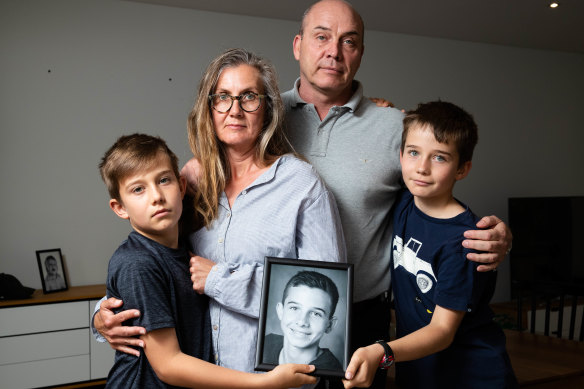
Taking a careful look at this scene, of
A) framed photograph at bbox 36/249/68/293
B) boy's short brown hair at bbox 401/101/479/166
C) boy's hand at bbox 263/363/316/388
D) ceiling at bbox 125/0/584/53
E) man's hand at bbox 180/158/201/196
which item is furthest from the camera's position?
ceiling at bbox 125/0/584/53

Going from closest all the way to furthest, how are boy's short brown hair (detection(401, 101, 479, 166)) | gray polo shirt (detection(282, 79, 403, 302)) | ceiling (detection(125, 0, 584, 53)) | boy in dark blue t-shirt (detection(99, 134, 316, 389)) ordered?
boy in dark blue t-shirt (detection(99, 134, 316, 389)) → boy's short brown hair (detection(401, 101, 479, 166)) → gray polo shirt (detection(282, 79, 403, 302)) → ceiling (detection(125, 0, 584, 53))

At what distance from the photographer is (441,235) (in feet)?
5.02

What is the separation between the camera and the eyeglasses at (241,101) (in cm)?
155

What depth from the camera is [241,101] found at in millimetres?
1550

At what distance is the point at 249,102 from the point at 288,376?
2.57ft

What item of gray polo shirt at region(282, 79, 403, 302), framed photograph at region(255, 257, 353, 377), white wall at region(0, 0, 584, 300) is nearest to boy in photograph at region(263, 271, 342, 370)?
framed photograph at region(255, 257, 353, 377)

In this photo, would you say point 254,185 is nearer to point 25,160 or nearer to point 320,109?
point 320,109

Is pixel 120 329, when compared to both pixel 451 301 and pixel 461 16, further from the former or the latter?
pixel 461 16

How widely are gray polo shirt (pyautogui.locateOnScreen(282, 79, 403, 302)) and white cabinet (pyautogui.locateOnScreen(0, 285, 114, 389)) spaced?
2.81 metres

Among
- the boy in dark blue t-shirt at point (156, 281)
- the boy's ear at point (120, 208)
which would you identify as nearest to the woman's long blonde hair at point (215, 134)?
the boy in dark blue t-shirt at point (156, 281)

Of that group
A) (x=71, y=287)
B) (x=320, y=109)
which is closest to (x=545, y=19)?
(x=320, y=109)

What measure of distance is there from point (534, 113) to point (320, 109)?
221 inches

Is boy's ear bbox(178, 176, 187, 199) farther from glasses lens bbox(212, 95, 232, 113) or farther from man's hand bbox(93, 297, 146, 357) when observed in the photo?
man's hand bbox(93, 297, 146, 357)

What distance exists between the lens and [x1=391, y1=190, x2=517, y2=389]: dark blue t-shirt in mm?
1459
